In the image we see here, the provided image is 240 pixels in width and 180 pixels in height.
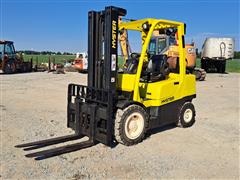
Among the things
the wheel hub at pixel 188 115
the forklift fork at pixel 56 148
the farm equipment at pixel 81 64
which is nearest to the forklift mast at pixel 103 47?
the forklift fork at pixel 56 148

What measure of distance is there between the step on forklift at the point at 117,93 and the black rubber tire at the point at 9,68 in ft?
64.0

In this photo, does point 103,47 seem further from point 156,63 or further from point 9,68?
point 9,68

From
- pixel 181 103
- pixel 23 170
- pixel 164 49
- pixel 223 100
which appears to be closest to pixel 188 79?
pixel 181 103

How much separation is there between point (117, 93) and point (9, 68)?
2041 cm

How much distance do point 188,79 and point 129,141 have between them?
2.31 m

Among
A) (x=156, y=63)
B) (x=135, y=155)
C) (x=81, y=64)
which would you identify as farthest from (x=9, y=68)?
(x=135, y=155)

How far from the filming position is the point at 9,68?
24016 millimetres

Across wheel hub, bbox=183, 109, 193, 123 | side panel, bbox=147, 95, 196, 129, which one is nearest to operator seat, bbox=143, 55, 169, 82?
side panel, bbox=147, 95, 196, 129

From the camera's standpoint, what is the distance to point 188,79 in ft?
22.2

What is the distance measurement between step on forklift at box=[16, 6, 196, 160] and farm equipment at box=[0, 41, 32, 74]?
19.5 metres

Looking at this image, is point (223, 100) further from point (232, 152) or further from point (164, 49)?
point (232, 152)

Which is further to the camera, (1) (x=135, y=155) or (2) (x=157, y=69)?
(2) (x=157, y=69)

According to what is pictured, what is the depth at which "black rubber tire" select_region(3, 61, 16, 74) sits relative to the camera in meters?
23.8

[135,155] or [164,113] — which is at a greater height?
[164,113]
